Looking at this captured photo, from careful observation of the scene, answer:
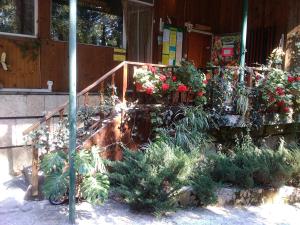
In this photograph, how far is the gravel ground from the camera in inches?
179

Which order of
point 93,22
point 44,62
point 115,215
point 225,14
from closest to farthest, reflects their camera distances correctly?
1. point 115,215
2. point 44,62
3. point 93,22
4. point 225,14

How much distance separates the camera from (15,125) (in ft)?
20.9

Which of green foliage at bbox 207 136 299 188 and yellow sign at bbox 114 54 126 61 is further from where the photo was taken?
yellow sign at bbox 114 54 126 61

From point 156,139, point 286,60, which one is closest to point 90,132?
point 156,139

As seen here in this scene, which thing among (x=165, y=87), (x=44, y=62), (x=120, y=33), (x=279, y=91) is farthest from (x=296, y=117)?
(x=44, y=62)

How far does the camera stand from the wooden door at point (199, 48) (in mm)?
9970

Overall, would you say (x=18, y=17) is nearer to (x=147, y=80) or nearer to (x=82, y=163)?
(x=147, y=80)

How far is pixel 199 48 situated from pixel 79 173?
21.7ft

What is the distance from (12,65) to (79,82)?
1.42m

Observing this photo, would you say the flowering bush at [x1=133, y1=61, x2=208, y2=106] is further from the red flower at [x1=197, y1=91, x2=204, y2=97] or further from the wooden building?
the wooden building

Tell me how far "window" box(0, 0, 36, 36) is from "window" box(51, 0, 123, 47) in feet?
1.40

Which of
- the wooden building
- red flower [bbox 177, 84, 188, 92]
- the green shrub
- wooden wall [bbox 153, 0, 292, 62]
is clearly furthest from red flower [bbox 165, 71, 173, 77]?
wooden wall [bbox 153, 0, 292, 62]

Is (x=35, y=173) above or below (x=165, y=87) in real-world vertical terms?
below

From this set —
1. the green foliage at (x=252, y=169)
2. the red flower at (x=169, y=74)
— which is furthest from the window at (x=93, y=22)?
the green foliage at (x=252, y=169)
